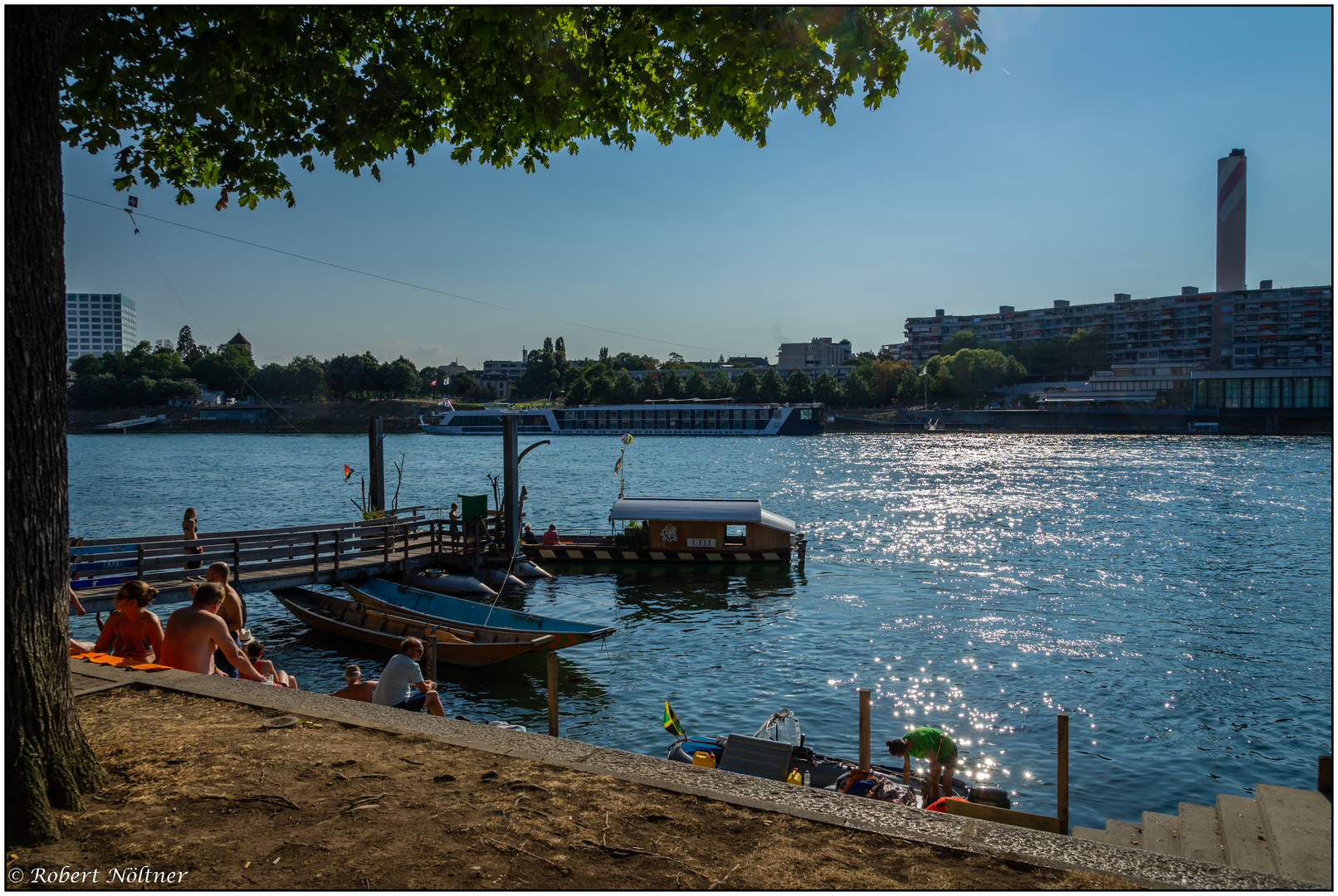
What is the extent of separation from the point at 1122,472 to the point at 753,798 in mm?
74324

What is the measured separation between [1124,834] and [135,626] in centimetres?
1015

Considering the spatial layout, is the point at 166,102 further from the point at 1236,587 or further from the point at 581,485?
the point at 581,485

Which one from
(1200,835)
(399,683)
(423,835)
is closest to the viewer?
(423,835)

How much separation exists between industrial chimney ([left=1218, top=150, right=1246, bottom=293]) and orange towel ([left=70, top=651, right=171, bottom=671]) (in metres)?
221

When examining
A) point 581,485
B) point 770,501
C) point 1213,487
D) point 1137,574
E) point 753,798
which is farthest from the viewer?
point 581,485

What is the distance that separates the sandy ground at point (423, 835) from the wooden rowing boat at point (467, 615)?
10.3m

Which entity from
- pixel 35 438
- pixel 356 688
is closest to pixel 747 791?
pixel 35 438

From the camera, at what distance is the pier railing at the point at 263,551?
49.8 ft

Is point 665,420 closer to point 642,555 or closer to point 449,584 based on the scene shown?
point 642,555

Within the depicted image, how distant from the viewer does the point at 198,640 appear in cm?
730

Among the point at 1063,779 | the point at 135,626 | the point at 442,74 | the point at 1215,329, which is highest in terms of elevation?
the point at 1215,329

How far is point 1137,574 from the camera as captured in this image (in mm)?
28531

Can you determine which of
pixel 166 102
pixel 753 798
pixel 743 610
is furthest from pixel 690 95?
pixel 743 610

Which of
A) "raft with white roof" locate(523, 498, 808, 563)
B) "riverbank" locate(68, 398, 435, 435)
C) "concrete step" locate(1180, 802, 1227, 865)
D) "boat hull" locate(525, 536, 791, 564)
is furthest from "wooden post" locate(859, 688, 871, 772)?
"riverbank" locate(68, 398, 435, 435)
